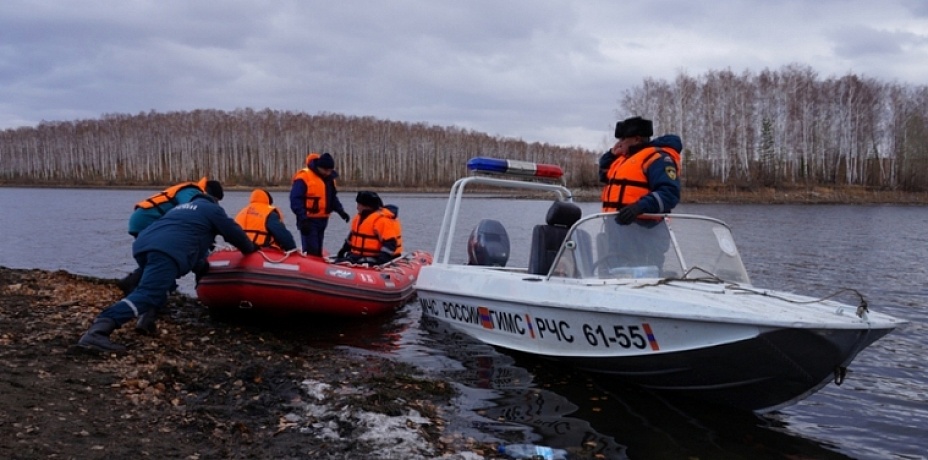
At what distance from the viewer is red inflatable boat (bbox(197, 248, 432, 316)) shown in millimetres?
9148

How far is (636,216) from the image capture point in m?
→ 6.76

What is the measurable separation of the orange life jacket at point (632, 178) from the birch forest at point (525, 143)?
5542 cm

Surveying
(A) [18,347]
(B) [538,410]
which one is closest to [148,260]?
(A) [18,347]

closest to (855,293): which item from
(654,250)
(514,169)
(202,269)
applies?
(654,250)

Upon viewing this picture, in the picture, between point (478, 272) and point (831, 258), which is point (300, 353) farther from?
point (831, 258)

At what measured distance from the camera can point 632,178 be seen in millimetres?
7270

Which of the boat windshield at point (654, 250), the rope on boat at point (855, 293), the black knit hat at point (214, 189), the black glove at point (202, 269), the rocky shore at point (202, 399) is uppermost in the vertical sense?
the black knit hat at point (214, 189)

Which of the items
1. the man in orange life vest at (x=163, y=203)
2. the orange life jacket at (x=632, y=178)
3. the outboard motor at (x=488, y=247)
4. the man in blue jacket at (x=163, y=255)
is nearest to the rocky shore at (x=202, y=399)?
the man in blue jacket at (x=163, y=255)

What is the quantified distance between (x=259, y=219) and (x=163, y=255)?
2.73 metres

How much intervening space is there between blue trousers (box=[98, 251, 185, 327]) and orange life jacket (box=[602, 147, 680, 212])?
14.5 ft

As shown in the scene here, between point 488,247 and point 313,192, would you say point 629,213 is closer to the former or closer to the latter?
point 488,247

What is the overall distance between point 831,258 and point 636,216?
53.3 ft

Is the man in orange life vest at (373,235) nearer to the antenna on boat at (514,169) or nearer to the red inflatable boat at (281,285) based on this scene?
the red inflatable boat at (281,285)

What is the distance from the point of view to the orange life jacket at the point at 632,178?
721 centimetres
